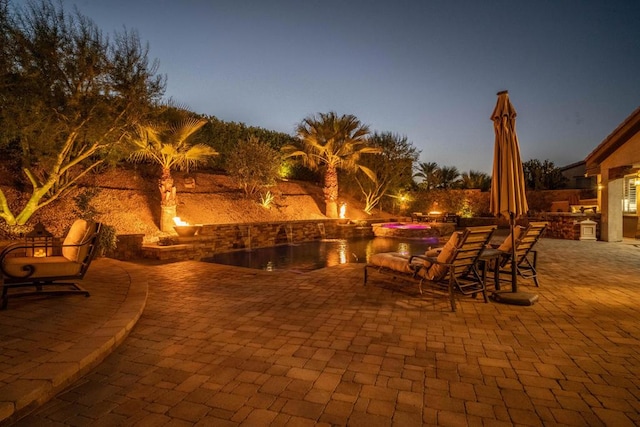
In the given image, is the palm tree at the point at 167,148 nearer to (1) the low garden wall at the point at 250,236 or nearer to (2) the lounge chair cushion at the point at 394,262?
(1) the low garden wall at the point at 250,236

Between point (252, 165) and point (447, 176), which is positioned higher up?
point (447, 176)

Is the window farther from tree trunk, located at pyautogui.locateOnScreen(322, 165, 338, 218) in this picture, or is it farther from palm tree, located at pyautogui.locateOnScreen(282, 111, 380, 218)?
tree trunk, located at pyautogui.locateOnScreen(322, 165, 338, 218)

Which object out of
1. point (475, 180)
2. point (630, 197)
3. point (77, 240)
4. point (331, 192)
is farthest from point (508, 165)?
point (475, 180)

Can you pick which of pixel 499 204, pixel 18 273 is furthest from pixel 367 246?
pixel 18 273

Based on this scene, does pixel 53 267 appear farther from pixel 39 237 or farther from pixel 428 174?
pixel 428 174

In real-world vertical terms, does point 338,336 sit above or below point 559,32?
below

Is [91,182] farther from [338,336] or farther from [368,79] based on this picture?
[368,79]

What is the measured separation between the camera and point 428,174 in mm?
29250

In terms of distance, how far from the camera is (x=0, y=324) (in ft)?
13.1

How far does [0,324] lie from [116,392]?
2.29m

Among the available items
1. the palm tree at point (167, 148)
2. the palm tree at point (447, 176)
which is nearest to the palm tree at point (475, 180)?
the palm tree at point (447, 176)

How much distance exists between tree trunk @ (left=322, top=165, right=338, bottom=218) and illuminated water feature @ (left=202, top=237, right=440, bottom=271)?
6019 mm

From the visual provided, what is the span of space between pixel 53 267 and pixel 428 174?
90.4ft

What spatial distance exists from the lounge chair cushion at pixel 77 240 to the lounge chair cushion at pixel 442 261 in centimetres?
492
